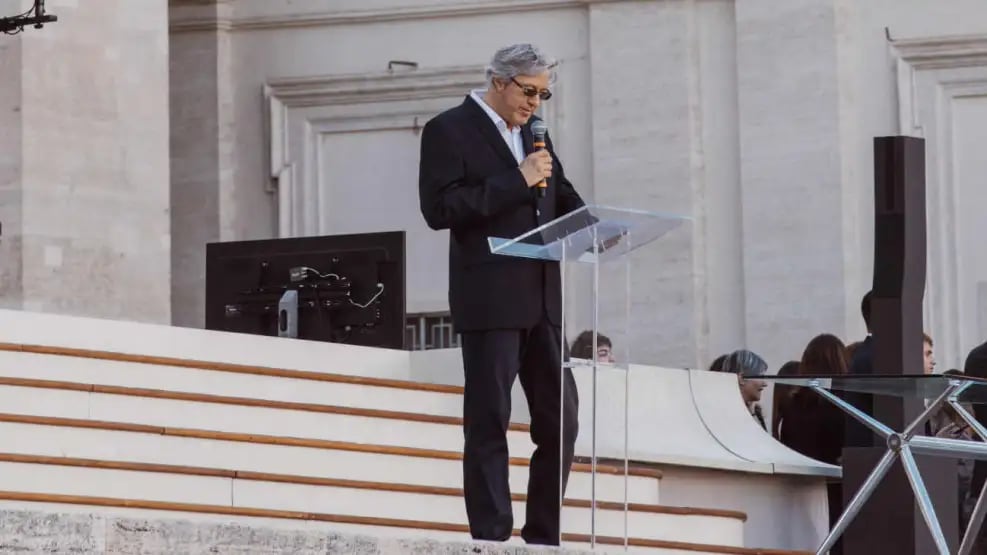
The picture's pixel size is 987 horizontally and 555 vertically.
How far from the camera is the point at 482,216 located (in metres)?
7.53

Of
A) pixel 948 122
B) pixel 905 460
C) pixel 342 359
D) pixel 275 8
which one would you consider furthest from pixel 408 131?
pixel 905 460

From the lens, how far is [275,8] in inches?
736

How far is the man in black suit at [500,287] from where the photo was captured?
750 cm

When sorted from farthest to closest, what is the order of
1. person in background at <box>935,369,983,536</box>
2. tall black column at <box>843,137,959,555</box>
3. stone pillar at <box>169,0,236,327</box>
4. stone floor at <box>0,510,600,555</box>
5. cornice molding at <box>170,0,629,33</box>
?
1. stone pillar at <box>169,0,236,327</box>
2. cornice molding at <box>170,0,629,33</box>
3. person in background at <box>935,369,983,536</box>
4. tall black column at <box>843,137,959,555</box>
5. stone floor at <box>0,510,600,555</box>

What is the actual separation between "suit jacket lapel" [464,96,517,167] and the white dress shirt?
0.5 inches

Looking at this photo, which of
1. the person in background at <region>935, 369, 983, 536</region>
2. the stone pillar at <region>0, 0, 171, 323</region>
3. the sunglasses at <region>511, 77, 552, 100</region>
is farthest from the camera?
the stone pillar at <region>0, 0, 171, 323</region>

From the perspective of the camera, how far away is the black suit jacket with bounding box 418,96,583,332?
7535 mm

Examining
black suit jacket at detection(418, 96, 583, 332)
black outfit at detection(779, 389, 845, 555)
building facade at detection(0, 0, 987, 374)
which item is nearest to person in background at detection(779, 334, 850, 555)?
black outfit at detection(779, 389, 845, 555)

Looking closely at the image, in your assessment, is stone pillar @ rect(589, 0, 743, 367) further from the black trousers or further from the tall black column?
the black trousers

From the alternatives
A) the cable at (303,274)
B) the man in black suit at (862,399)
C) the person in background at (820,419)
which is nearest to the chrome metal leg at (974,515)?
the man in black suit at (862,399)

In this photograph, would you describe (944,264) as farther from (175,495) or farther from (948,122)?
(175,495)

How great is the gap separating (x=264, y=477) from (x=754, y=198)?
26.9 feet

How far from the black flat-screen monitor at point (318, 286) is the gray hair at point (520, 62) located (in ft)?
14.3

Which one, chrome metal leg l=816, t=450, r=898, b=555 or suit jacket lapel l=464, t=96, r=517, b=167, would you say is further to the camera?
chrome metal leg l=816, t=450, r=898, b=555
